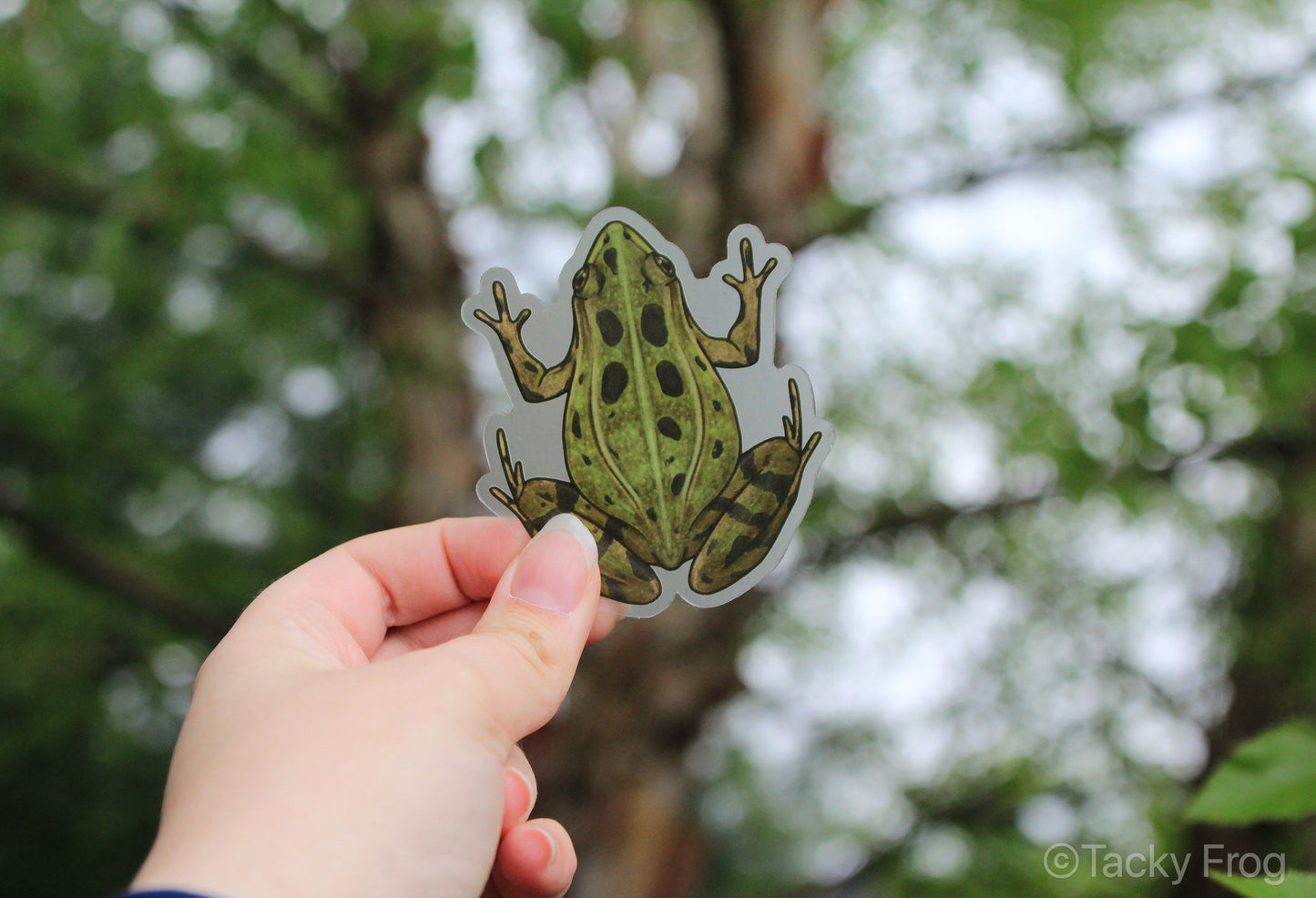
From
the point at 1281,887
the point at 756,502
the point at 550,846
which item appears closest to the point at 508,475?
the point at 756,502

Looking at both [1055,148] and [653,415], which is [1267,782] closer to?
[653,415]

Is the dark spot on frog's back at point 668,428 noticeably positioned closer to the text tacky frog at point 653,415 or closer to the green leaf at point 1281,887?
the text tacky frog at point 653,415

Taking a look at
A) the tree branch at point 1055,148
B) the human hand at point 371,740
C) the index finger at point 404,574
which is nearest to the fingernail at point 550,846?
the human hand at point 371,740

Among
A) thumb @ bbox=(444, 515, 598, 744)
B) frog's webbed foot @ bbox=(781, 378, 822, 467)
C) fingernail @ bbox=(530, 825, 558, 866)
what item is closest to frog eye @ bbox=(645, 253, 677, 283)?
frog's webbed foot @ bbox=(781, 378, 822, 467)

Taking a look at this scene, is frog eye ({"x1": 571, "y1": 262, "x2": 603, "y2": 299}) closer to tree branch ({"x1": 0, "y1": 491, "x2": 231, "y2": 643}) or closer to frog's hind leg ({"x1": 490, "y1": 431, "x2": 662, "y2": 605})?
frog's hind leg ({"x1": 490, "y1": 431, "x2": 662, "y2": 605})

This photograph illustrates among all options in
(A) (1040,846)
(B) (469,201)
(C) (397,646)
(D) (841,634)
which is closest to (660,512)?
(C) (397,646)
